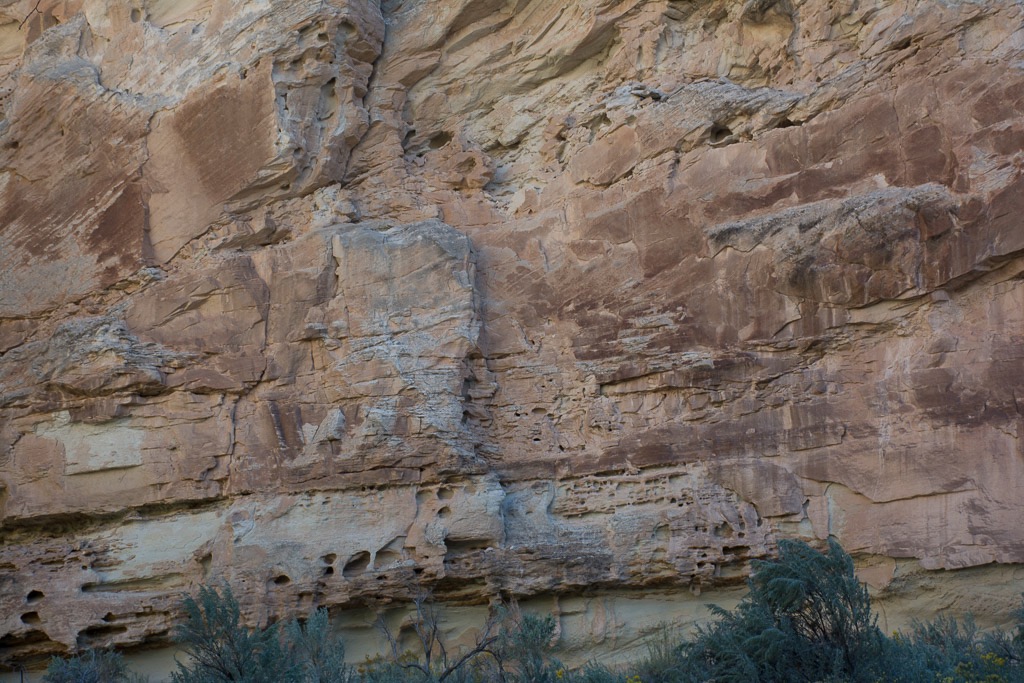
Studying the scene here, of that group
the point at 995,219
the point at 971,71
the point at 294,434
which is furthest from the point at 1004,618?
the point at 294,434

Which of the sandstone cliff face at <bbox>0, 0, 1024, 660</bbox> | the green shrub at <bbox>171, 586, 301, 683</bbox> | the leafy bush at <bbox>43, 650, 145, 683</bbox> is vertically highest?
the sandstone cliff face at <bbox>0, 0, 1024, 660</bbox>

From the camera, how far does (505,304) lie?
1162 centimetres

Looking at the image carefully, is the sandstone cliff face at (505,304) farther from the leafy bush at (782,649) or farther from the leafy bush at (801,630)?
the leafy bush at (801,630)

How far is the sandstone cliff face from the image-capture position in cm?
964

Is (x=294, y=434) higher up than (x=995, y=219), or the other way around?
(x=995, y=219)

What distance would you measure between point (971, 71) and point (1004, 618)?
5.07 meters

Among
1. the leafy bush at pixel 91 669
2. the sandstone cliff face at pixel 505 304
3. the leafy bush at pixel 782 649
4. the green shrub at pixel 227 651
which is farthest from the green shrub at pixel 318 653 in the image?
the leafy bush at pixel 91 669

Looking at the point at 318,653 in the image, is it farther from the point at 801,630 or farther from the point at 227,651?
the point at 801,630

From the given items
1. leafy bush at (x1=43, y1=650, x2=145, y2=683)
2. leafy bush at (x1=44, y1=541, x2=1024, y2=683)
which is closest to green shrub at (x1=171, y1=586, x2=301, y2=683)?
leafy bush at (x1=44, y1=541, x2=1024, y2=683)

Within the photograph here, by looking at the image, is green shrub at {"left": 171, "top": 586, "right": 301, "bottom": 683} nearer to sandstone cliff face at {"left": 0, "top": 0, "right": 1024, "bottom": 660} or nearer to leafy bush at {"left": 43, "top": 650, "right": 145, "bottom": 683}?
leafy bush at {"left": 43, "top": 650, "right": 145, "bottom": 683}

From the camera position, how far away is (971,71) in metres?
9.76

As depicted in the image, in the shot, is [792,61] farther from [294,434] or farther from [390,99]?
[294,434]

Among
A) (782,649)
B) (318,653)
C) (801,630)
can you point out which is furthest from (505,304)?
(782,649)

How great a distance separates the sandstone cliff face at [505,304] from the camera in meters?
9.64
